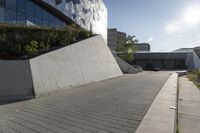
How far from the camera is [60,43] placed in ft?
46.6

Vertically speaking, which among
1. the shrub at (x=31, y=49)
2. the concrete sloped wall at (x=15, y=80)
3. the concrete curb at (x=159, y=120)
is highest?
the shrub at (x=31, y=49)

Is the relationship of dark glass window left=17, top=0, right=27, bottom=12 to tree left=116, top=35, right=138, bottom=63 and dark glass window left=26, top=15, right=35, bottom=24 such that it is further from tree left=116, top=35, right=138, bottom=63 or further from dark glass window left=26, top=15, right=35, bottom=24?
tree left=116, top=35, right=138, bottom=63

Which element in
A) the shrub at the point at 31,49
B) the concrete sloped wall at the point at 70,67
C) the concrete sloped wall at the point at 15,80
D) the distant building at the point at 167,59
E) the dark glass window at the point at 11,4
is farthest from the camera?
the distant building at the point at 167,59

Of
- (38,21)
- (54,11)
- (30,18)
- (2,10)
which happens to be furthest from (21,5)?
(54,11)

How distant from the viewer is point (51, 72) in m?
11.0

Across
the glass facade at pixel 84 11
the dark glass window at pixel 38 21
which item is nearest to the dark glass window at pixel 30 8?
the dark glass window at pixel 38 21

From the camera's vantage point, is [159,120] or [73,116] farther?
[73,116]

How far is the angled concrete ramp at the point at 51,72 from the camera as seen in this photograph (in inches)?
364

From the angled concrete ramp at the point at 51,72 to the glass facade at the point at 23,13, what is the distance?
28.4 feet

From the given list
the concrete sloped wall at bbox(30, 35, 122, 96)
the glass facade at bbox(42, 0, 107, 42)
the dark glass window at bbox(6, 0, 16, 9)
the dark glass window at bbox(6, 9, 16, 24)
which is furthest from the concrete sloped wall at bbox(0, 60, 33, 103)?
the glass facade at bbox(42, 0, 107, 42)

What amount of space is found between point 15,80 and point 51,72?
2.08 meters

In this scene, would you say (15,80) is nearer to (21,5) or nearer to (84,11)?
A: (21,5)

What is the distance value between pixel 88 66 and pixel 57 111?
28.8 ft

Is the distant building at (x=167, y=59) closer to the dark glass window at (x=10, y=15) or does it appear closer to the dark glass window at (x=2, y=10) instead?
the dark glass window at (x=10, y=15)
